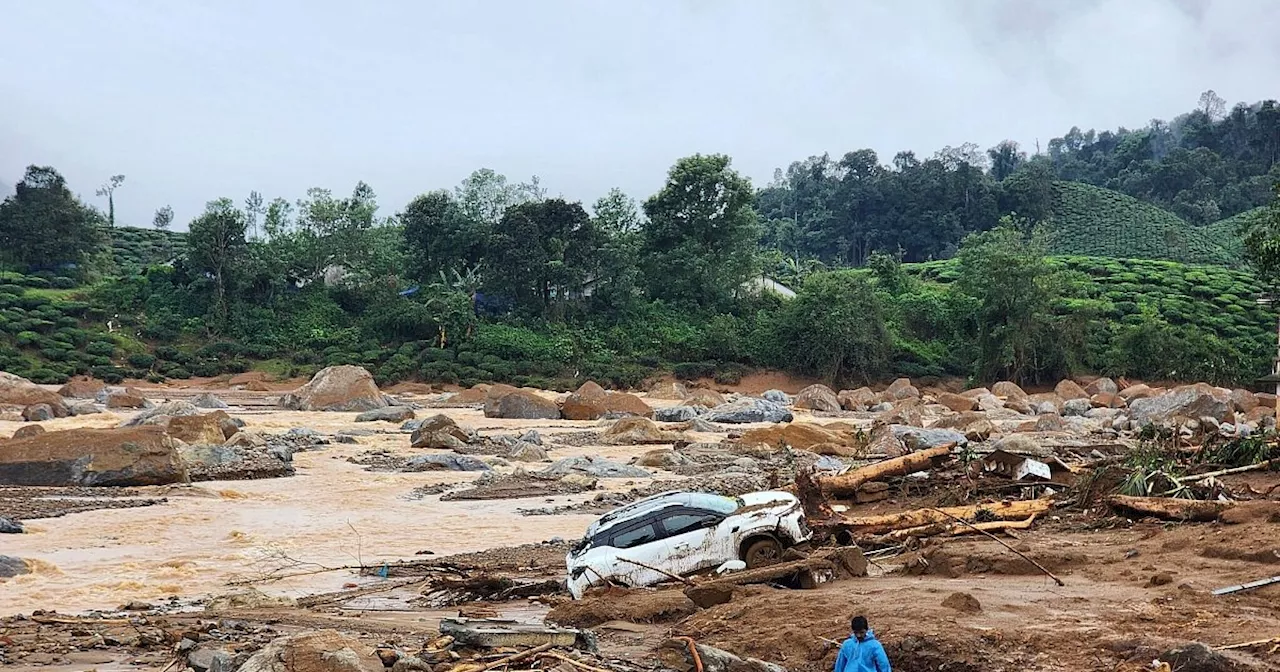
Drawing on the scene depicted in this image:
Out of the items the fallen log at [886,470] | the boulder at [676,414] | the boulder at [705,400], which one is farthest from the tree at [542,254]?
the fallen log at [886,470]

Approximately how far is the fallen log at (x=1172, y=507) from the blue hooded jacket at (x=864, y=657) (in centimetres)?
796

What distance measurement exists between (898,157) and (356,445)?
10012 cm

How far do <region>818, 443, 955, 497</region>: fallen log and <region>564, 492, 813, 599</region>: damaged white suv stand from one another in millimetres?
5087

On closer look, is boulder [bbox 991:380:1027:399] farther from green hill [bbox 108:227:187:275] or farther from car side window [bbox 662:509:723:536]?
green hill [bbox 108:227:187:275]

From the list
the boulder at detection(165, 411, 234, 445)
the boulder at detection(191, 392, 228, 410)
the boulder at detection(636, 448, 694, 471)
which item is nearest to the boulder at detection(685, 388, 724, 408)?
the boulder at detection(191, 392, 228, 410)

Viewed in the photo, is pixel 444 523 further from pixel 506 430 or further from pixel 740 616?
pixel 506 430

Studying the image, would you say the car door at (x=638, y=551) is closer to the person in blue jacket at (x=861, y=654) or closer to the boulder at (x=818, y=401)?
the person in blue jacket at (x=861, y=654)

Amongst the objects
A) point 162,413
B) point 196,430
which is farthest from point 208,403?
point 196,430

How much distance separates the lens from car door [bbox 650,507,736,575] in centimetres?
1272

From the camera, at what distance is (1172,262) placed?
90938 millimetres

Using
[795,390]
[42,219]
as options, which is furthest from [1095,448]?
[42,219]

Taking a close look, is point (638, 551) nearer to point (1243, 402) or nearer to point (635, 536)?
point (635, 536)

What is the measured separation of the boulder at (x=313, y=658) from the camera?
7.65 metres

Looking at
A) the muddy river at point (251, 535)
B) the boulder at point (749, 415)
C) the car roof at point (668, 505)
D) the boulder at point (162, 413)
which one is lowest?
the muddy river at point (251, 535)
